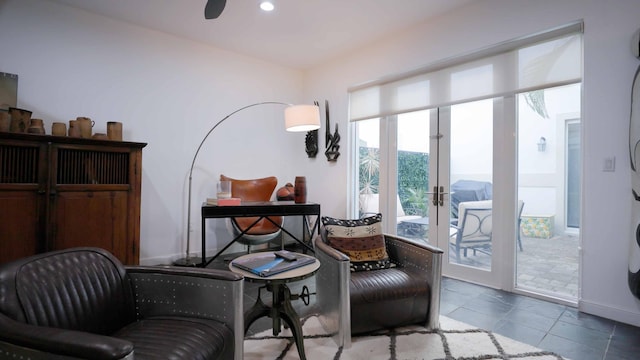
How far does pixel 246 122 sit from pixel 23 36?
94.5 inches

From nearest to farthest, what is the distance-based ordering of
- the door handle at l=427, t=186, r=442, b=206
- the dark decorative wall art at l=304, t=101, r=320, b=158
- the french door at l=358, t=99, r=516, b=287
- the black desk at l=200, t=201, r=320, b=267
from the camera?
the black desk at l=200, t=201, r=320, b=267 < the french door at l=358, t=99, r=516, b=287 < the door handle at l=427, t=186, r=442, b=206 < the dark decorative wall art at l=304, t=101, r=320, b=158

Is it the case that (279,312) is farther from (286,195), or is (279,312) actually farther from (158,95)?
(158,95)

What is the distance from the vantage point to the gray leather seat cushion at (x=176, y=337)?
117 centimetres

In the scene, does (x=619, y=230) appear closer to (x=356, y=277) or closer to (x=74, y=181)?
(x=356, y=277)

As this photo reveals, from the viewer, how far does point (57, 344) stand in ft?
3.10

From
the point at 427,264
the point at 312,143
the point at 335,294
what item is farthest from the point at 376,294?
the point at 312,143

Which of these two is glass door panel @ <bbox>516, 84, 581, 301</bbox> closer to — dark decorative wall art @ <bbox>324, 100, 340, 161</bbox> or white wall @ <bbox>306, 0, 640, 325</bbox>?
white wall @ <bbox>306, 0, 640, 325</bbox>

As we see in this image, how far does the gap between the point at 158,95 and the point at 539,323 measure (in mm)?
→ 4338

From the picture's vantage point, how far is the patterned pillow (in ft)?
7.74

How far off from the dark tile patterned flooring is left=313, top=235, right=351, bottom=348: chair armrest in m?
0.39

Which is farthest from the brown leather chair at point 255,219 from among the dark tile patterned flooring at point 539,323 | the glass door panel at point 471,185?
the glass door panel at point 471,185

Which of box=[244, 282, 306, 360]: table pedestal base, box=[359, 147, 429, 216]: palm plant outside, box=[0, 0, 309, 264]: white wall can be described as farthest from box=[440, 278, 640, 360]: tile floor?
box=[0, 0, 309, 264]: white wall

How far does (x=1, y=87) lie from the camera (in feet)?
9.48

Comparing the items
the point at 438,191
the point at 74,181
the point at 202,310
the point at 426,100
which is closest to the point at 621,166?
the point at 438,191
